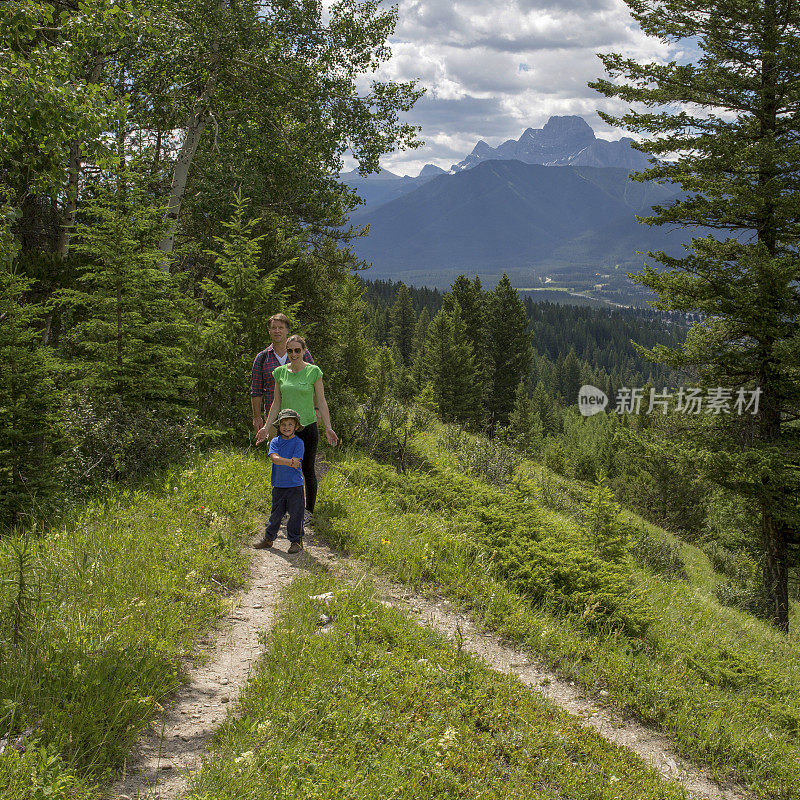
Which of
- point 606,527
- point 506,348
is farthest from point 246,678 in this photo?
point 506,348

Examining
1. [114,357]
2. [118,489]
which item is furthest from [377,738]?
[114,357]

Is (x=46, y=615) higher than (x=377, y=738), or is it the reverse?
(x=46, y=615)

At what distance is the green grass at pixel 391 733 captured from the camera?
3061 mm

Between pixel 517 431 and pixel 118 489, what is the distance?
37677mm

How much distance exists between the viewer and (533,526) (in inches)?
295

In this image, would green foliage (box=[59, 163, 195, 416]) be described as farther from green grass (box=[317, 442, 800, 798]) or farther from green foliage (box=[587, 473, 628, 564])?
green foliage (box=[587, 473, 628, 564])

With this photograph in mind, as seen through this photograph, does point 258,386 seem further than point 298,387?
Yes

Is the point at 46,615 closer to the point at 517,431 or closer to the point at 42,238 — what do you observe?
the point at 42,238

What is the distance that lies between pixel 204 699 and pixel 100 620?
99cm

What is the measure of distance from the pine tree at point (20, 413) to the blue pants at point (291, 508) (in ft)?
8.04

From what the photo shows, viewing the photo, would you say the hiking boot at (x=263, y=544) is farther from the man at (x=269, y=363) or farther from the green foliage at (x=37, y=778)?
the green foliage at (x=37, y=778)

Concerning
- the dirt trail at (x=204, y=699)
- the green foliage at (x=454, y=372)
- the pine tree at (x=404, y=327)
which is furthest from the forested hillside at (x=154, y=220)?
the pine tree at (x=404, y=327)

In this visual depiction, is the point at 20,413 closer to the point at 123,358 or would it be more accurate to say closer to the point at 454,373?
the point at 123,358

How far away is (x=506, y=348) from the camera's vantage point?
150ft
